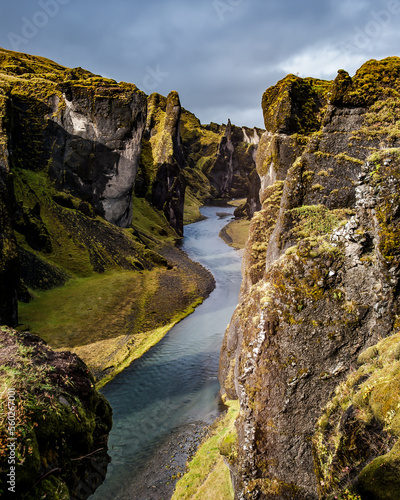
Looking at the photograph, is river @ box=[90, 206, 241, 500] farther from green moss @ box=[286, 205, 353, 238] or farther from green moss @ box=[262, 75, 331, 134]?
green moss @ box=[262, 75, 331, 134]

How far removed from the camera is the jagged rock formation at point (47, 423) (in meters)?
7.20

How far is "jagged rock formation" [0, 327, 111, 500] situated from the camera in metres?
7.20

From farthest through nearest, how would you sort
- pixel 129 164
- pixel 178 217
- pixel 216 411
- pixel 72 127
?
1. pixel 178 217
2. pixel 129 164
3. pixel 72 127
4. pixel 216 411

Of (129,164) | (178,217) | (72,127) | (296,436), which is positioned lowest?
(296,436)

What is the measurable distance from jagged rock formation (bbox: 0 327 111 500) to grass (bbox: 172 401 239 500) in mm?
3765

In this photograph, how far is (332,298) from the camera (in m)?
8.51

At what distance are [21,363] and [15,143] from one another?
151 feet

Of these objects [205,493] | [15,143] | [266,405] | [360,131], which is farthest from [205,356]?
[15,143]

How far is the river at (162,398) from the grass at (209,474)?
1.28 m

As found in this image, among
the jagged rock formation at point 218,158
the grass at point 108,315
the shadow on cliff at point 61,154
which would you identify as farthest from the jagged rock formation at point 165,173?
the jagged rock formation at point 218,158

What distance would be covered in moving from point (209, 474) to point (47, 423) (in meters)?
7.17

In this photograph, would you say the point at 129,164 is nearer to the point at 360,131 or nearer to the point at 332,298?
the point at 360,131

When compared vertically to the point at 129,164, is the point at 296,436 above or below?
below

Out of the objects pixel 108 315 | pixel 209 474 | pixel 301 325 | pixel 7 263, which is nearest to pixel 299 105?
pixel 301 325
